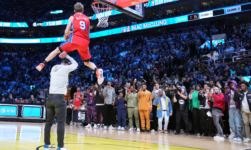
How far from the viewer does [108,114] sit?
462 inches

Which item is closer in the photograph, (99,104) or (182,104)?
(182,104)

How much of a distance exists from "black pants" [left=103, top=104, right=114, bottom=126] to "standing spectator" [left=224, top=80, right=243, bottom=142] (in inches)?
213

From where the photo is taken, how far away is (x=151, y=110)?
10617 mm

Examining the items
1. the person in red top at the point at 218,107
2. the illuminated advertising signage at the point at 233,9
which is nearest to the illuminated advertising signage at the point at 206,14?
the illuminated advertising signage at the point at 233,9

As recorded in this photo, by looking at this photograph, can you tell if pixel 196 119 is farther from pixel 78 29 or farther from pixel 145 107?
pixel 78 29

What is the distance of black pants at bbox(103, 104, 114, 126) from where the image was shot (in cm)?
1158

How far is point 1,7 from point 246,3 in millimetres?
39955

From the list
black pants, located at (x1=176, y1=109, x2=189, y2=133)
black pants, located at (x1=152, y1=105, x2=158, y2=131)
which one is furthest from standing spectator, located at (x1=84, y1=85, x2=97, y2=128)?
black pants, located at (x1=176, y1=109, x2=189, y2=133)

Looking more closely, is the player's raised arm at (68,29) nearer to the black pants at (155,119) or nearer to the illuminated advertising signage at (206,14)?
the black pants at (155,119)

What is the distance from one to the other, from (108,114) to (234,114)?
5.87 meters

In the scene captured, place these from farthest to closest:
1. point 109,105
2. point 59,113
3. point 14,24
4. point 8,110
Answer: point 14,24 → point 8,110 → point 109,105 → point 59,113

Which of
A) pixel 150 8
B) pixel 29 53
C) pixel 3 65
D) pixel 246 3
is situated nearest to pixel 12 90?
pixel 3 65

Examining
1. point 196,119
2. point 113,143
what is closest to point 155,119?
point 196,119

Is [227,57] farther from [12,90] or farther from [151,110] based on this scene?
[12,90]
